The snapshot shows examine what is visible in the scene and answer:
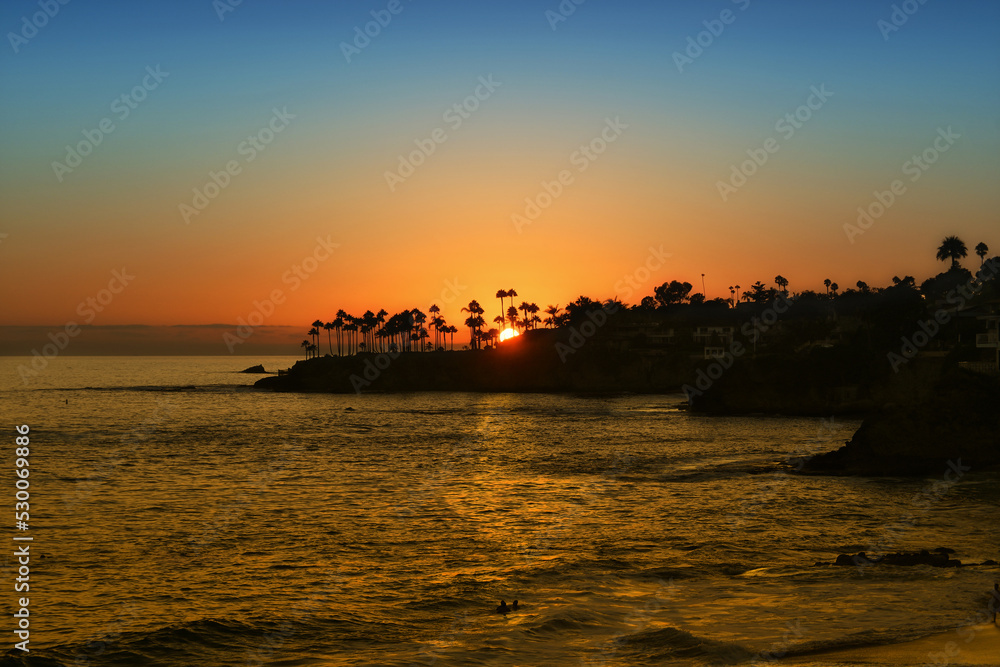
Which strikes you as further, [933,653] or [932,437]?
[932,437]

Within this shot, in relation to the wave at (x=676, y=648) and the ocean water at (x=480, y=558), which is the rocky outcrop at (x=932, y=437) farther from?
the wave at (x=676, y=648)

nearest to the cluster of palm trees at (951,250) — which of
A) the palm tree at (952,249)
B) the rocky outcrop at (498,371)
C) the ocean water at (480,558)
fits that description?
the palm tree at (952,249)

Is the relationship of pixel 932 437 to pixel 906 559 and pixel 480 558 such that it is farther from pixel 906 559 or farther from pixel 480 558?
pixel 480 558

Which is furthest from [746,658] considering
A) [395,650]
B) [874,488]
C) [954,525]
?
[874,488]

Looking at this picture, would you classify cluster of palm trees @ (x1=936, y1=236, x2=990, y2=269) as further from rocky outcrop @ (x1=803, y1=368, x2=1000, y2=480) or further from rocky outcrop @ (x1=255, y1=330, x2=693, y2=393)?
rocky outcrop @ (x1=803, y1=368, x2=1000, y2=480)

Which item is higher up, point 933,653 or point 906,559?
point 933,653

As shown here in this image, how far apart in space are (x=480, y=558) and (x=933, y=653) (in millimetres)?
12970

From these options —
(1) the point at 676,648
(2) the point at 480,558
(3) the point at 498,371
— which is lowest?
(2) the point at 480,558

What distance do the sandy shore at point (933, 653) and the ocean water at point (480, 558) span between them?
27 centimetres

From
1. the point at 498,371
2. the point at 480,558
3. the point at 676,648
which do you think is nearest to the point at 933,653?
the point at 676,648

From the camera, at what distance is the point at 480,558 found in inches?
924

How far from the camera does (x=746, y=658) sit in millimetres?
14492

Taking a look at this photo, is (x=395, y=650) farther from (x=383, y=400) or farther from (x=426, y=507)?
(x=383, y=400)

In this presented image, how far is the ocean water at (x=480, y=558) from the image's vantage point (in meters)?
16.0
